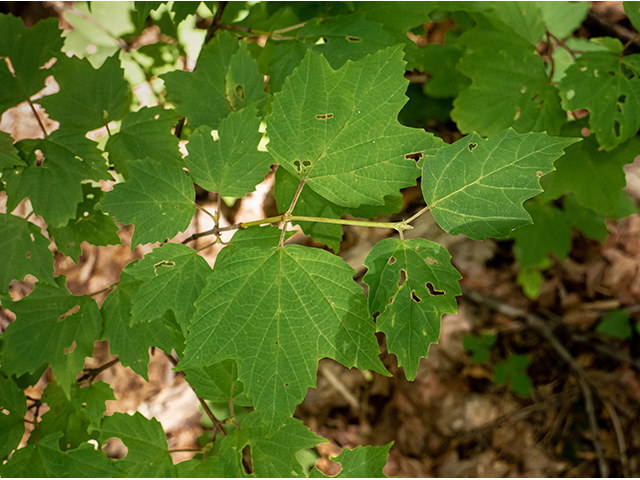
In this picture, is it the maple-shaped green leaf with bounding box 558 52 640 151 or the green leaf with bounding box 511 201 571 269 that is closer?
the maple-shaped green leaf with bounding box 558 52 640 151

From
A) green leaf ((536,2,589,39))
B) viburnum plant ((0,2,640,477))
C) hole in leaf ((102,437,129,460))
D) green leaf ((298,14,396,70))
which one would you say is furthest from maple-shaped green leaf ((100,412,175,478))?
green leaf ((536,2,589,39))

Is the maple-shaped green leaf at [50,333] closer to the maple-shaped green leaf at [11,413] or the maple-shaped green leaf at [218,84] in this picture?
the maple-shaped green leaf at [11,413]

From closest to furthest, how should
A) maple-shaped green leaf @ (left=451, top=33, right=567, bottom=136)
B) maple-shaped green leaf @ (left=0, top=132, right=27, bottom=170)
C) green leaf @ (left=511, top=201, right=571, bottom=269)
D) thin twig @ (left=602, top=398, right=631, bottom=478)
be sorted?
maple-shaped green leaf @ (left=0, top=132, right=27, bottom=170)
maple-shaped green leaf @ (left=451, top=33, right=567, bottom=136)
thin twig @ (left=602, top=398, right=631, bottom=478)
green leaf @ (left=511, top=201, right=571, bottom=269)

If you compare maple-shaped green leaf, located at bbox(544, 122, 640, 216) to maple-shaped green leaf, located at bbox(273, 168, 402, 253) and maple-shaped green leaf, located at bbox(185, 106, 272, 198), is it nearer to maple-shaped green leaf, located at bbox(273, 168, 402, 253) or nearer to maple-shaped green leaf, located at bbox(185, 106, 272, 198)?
maple-shaped green leaf, located at bbox(273, 168, 402, 253)

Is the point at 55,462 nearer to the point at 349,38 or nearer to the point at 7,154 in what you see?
the point at 7,154

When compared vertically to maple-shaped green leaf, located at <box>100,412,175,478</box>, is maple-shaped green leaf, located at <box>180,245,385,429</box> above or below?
above

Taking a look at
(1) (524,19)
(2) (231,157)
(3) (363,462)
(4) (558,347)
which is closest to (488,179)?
(2) (231,157)

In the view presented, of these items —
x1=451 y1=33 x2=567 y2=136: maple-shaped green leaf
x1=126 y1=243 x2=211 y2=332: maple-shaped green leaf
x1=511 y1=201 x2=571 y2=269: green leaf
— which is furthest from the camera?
x1=511 y1=201 x2=571 y2=269: green leaf

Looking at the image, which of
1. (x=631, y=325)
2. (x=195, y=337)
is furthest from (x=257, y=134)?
(x=631, y=325)

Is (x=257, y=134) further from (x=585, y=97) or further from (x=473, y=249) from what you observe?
(x=473, y=249)
